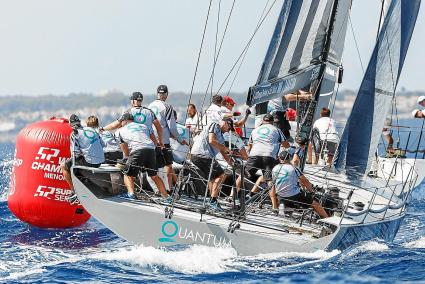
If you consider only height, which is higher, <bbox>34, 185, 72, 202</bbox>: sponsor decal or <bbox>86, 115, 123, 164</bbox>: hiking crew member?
<bbox>86, 115, 123, 164</bbox>: hiking crew member

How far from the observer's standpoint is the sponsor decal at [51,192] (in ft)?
42.3

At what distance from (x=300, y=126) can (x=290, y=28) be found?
1326mm

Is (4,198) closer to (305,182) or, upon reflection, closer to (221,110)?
(221,110)

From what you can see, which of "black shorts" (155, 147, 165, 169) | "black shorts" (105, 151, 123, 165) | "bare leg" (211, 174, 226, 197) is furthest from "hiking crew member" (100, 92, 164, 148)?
"black shorts" (105, 151, 123, 165)

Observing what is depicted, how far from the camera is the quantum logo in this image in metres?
11.2

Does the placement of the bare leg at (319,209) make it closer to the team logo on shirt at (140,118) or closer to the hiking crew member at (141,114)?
the hiking crew member at (141,114)

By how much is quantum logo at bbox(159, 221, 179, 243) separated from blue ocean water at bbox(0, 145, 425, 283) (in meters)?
0.17

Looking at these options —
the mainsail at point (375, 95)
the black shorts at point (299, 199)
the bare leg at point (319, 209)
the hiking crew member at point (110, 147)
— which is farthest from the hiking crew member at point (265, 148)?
the hiking crew member at point (110, 147)

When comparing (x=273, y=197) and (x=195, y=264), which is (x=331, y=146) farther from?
(x=195, y=264)

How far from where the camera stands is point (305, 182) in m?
11.7

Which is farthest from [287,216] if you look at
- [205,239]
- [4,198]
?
[4,198]

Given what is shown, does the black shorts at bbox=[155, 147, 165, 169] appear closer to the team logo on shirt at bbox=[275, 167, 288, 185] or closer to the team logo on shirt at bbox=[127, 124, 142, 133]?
the team logo on shirt at bbox=[127, 124, 142, 133]

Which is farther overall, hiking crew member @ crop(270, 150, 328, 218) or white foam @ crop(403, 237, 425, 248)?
white foam @ crop(403, 237, 425, 248)

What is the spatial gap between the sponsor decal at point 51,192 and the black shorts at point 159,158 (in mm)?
1325
